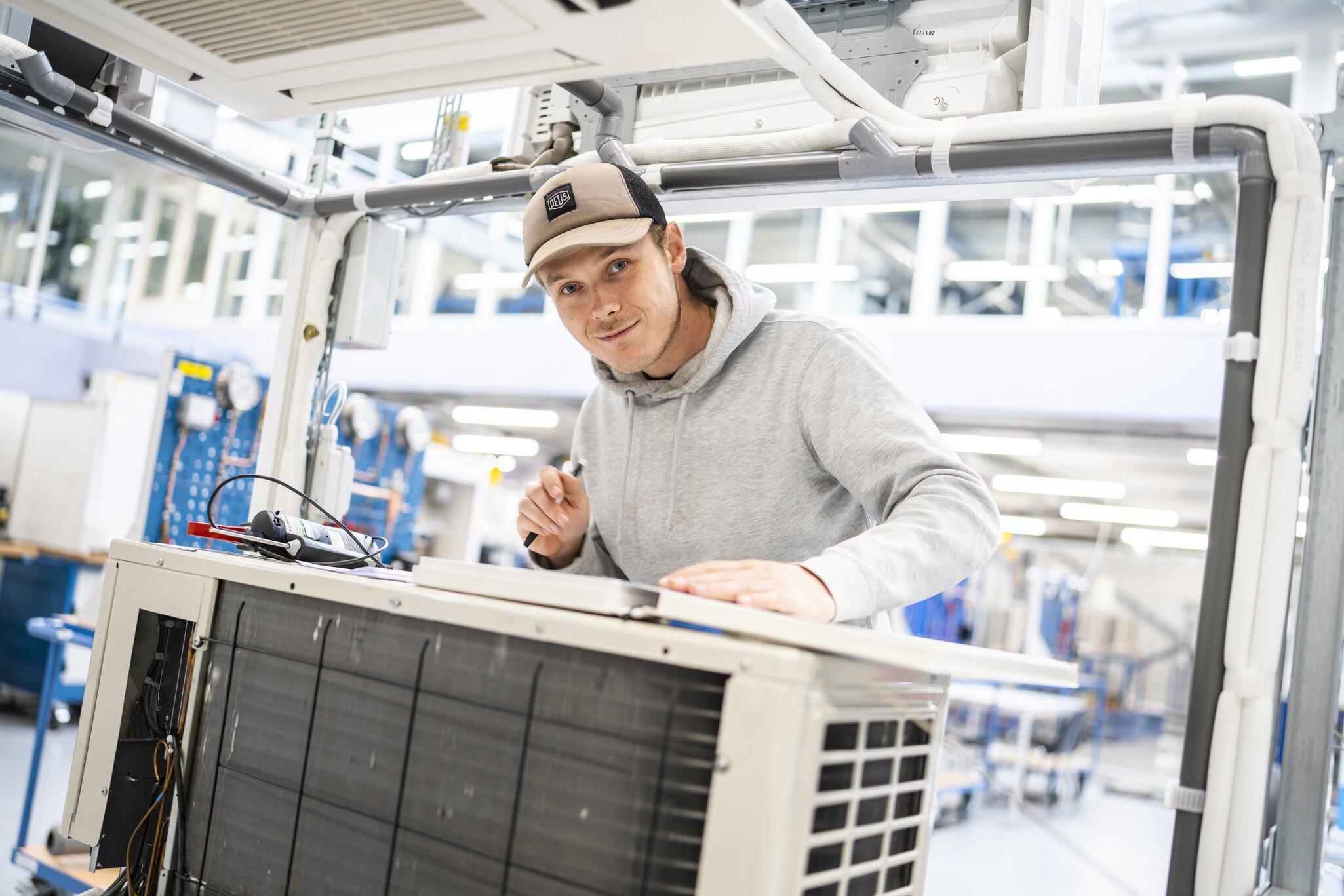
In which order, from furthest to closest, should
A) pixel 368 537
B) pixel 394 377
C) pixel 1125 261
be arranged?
pixel 394 377, pixel 1125 261, pixel 368 537

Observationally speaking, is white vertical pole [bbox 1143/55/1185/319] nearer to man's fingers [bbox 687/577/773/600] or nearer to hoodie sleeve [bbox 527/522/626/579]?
hoodie sleeve [bbox 527/522/626/579]

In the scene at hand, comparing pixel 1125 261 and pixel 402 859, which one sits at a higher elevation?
pixel 1125 261

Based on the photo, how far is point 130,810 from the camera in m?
1.11

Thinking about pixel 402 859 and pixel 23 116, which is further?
pixel 23 116

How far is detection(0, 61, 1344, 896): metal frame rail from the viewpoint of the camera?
1.24 meters

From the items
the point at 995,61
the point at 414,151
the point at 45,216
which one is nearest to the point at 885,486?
the point at 995,61

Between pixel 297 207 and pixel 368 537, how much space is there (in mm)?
1099

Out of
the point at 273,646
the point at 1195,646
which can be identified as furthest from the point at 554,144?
the point at 1195,646

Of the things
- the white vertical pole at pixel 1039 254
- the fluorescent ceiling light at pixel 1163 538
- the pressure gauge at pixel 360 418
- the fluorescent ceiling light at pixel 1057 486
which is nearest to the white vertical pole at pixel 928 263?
the white vertical pole at pixel 1039 254

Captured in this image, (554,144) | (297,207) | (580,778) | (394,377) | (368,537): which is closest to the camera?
(580,778)

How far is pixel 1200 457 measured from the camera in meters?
8.70

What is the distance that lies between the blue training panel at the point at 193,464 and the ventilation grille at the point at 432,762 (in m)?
2.55

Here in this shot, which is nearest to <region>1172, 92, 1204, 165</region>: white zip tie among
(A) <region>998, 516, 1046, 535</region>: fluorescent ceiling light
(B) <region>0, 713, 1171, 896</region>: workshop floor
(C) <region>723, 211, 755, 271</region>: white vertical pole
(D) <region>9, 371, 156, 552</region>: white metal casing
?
(B) <region>0, 713, 1171, 896</region>: workshop floor

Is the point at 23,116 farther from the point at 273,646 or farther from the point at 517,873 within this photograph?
the point at 517,873
